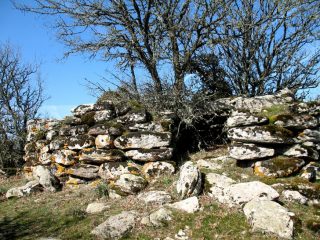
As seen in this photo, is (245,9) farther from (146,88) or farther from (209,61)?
(146,88)

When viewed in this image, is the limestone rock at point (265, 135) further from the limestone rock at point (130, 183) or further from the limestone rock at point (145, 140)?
the limestone rock at point (130, 183)

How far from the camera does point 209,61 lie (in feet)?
44.5

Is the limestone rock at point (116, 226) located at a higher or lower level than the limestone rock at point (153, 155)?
lower

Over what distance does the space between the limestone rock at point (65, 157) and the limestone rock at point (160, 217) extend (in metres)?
5.02

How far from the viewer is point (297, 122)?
9.16m

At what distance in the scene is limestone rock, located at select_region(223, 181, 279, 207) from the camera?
24.6ft

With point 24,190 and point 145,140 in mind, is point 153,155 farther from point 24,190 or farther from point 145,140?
point 24,190

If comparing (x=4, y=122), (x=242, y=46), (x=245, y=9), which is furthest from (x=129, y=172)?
(x=4, y=122)

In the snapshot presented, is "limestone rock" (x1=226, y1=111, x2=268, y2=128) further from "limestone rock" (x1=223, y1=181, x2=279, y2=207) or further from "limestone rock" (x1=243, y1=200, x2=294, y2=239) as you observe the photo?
"limestone rock" (x1=243, y1=200, x2=294, y2=239)

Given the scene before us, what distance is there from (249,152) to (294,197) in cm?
171

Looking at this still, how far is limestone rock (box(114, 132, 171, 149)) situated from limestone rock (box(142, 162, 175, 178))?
1.95ft

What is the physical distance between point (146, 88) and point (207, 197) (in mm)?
5110

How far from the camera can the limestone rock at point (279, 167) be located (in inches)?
334

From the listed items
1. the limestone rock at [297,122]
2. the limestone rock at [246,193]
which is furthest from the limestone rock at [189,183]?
the limestone rock at [297,122]
